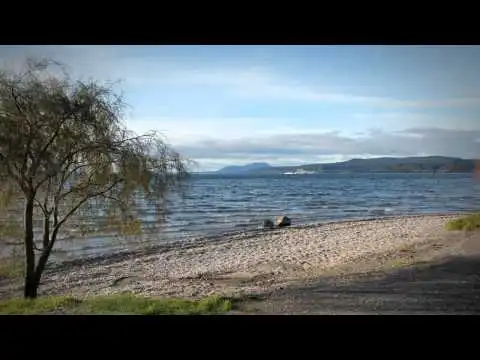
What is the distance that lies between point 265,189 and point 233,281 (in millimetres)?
839

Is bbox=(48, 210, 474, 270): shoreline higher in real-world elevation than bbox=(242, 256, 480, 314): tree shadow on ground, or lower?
→ higher

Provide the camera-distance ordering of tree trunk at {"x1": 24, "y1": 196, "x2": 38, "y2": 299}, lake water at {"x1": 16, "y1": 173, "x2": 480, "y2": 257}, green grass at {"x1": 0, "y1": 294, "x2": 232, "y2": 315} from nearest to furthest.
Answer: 1. green grass at {"x1": 0, "y1": 294, "x2": 232, "y2": 315}
2. tree trunk at {"x1": 24, "y1": 196, "x2": 38, "y2": 299}
3. lake water at {"x1": 16, "y1": 173, "x2": 480, "y2": 257}

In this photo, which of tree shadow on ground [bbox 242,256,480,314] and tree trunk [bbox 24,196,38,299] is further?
tree trunk [bbox 24,196,38,299]

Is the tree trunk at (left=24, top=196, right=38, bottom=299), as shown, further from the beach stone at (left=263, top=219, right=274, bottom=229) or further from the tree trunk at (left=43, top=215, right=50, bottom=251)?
the beach stone at (left=263, top=219, right=274, bottom=229)

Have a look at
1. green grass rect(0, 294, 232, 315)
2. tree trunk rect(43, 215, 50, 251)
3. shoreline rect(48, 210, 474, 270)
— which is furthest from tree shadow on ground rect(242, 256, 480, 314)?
tree trunk rect(43, 215, 50, 251)

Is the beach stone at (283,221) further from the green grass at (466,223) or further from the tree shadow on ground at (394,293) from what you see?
the green grass at (466,223)

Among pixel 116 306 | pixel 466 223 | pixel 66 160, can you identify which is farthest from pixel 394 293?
pixel 66 160

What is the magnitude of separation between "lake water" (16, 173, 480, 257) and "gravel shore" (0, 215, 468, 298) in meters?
0.11

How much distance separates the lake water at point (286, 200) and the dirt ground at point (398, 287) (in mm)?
383

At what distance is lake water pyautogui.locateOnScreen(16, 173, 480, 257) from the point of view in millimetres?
3697

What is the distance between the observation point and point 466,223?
3758 millimetres
